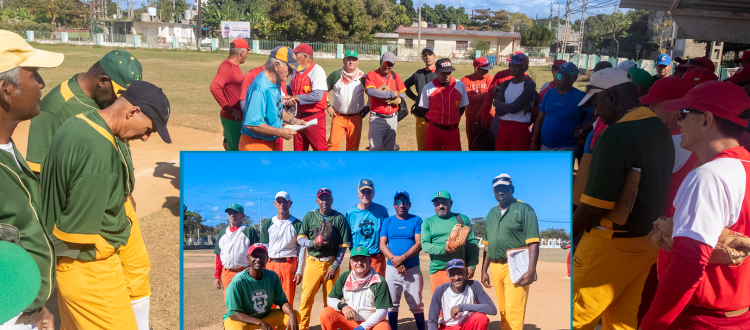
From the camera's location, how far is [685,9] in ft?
24.7

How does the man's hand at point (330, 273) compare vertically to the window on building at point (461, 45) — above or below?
below

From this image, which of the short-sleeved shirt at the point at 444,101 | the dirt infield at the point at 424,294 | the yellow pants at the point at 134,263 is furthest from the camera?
the short-sleeved shirt at the point at 444,101

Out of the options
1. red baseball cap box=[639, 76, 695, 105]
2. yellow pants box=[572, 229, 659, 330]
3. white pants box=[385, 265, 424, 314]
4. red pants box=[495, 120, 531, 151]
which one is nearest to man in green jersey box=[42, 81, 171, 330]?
white pants box=[385, 265, 424, 314]

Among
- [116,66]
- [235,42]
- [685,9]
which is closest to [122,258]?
[116,66]

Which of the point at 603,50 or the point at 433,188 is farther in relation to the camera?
the point at 603,50

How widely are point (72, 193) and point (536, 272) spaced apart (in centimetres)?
239

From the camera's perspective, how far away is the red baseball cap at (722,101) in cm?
207

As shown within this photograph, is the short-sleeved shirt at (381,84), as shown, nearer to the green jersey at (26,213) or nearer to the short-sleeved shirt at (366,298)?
the short-sleeved shirt at (366,298)

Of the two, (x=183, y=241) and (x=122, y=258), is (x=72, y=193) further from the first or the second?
(x=122, y=258)

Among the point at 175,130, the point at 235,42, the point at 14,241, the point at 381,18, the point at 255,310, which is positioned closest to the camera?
the point at 14,241

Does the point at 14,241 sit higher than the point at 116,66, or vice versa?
the point at 116,66

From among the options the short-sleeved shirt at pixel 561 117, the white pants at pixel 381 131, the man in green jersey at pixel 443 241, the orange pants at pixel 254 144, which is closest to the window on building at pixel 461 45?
the white pants at pixel 381 131

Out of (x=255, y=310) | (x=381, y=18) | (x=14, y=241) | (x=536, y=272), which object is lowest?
(x=255, y=310)

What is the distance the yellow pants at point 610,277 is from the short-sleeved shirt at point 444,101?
3.65m
